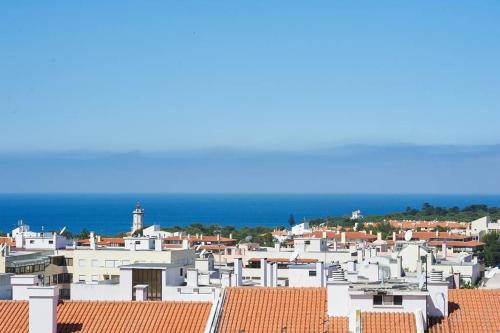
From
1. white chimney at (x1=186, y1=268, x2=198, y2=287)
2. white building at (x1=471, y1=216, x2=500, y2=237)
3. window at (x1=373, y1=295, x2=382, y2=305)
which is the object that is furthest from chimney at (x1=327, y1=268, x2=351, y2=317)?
white building at (x1=471, y1=216, x2=500, y2=237)

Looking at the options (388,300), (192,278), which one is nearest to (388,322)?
(388,300)

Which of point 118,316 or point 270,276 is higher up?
point 118,316

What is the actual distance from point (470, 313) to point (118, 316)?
7713mm

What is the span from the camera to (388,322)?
2283 cm

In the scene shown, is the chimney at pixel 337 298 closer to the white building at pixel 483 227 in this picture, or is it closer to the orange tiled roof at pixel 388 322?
the orange tiled roof at pixel 388 322

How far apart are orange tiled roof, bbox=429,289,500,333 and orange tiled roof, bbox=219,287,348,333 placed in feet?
7.15

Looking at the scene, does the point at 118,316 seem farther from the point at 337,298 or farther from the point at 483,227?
the point at 483,227

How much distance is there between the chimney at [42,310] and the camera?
2291 centimetres

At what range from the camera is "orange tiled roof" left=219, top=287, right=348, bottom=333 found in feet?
76.0

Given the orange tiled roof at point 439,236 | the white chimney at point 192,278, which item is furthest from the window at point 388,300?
the orange tiled roof at point 439,236

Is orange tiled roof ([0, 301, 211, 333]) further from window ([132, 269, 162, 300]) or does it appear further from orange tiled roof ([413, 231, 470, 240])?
orange tiled roof ([413, 231, 470, 240])

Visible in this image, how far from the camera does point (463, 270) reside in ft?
248

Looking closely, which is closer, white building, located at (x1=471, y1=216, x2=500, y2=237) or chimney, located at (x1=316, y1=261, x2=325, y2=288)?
chimney, located at (x1=316, y1=261, x2=325, y2=288)

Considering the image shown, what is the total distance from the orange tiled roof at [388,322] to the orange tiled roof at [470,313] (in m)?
0.58
